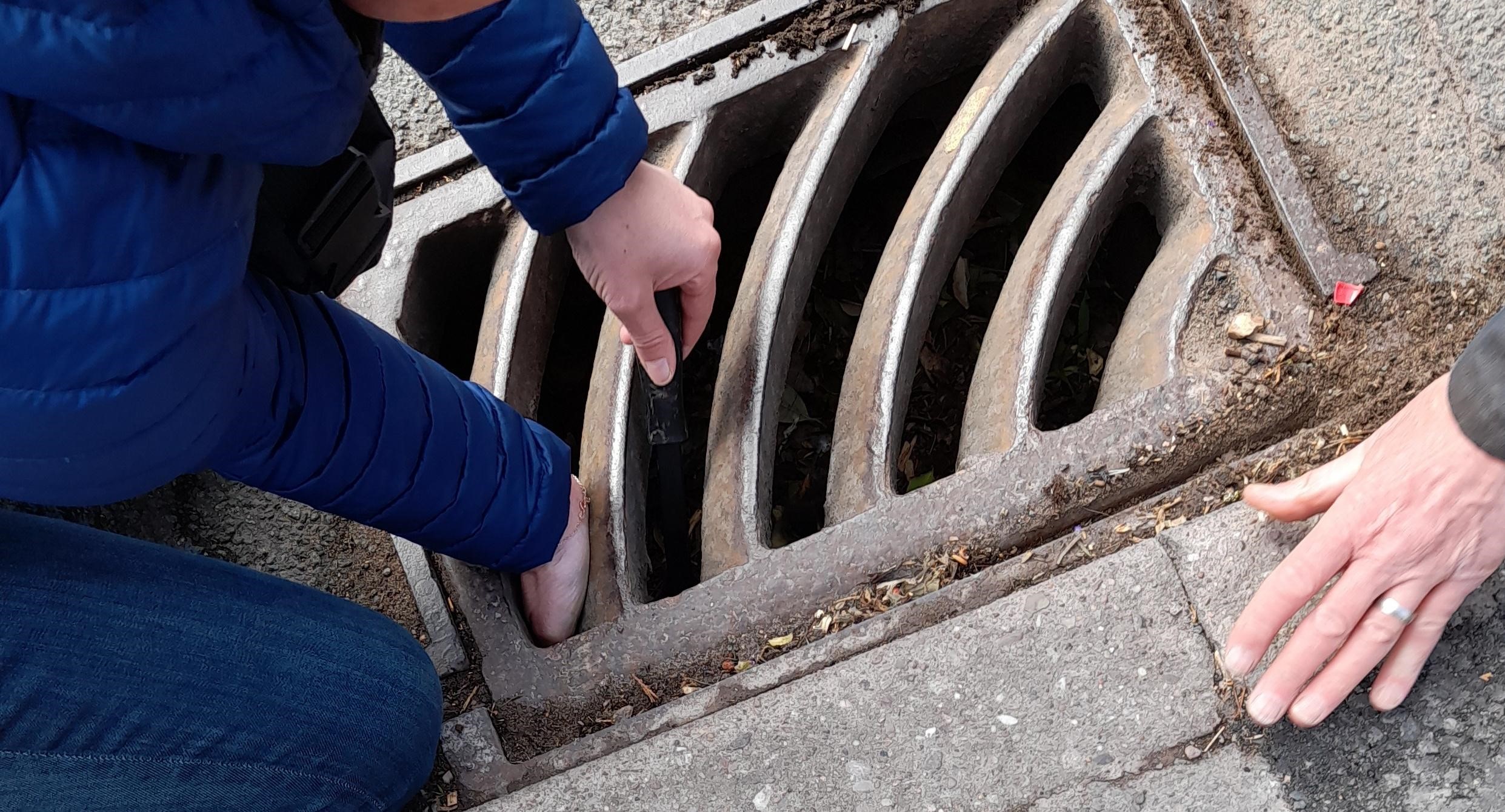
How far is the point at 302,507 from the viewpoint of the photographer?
61.4 inches

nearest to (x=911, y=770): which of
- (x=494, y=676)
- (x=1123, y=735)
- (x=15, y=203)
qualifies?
(x=1123, y=735)

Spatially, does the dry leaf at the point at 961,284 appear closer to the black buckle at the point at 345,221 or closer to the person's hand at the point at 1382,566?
the person's hand at the point at 1382,566

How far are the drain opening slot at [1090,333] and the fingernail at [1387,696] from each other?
0.72 metres

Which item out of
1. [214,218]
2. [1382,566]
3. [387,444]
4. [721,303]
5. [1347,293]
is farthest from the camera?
[721,303]

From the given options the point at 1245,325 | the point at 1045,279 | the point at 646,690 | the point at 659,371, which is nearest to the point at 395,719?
the point at 646,690

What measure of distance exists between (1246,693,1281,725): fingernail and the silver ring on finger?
15 cm

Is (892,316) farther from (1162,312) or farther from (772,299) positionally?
(1162,312)

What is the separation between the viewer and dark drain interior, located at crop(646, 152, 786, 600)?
1799 mm

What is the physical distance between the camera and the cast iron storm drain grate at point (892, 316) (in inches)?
52.6

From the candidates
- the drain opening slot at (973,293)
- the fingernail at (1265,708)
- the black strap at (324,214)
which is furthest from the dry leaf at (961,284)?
the black strap at (324,214)

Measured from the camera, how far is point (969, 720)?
3.98 ft

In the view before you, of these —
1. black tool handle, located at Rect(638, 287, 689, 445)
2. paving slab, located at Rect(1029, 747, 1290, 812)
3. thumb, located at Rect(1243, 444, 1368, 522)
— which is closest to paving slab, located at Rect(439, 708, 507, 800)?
black tool handle, located at Rect(638, 287, 689, 445)

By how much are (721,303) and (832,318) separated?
222 millimetres

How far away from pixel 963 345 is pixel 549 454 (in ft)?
2.79
